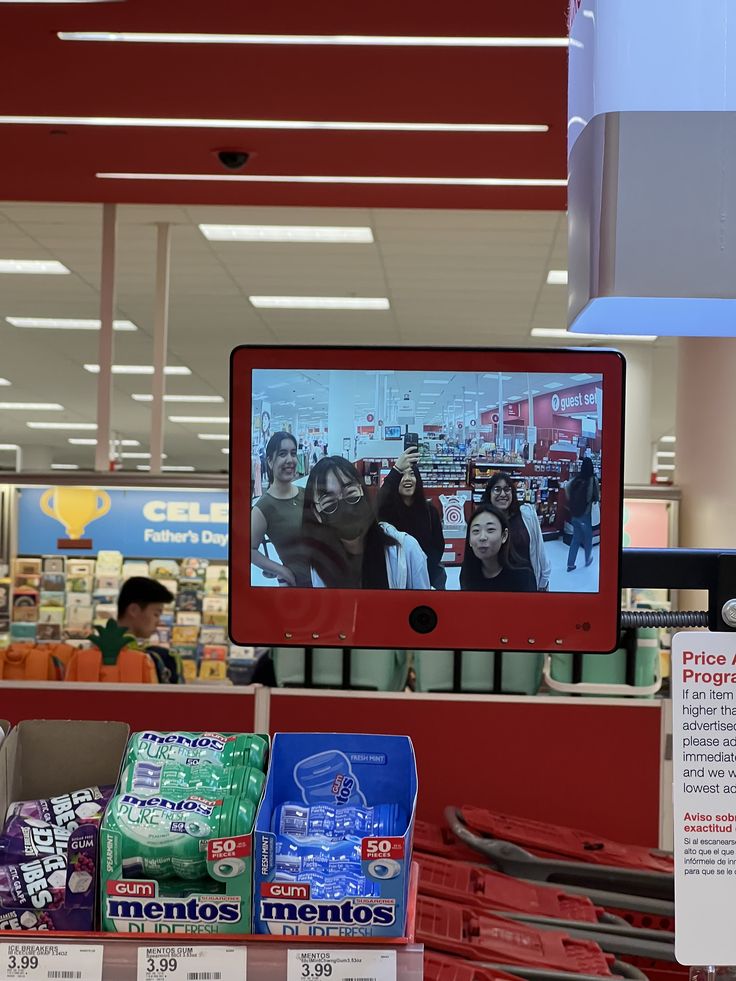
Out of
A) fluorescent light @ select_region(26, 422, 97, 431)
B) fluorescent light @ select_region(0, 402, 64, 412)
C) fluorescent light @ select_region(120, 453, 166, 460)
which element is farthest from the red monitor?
fluorescent light @ select_region(120, 453, 166, 460)

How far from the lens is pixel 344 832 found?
148 cm

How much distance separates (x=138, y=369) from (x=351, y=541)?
12872mm

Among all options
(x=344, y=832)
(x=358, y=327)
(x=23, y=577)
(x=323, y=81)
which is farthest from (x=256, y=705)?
→ (x=358, y=327)

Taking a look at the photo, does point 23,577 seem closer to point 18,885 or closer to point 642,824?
point 642,824

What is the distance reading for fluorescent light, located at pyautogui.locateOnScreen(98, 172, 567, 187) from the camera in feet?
18.4

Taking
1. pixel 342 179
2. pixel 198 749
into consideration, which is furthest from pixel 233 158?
pixel 198 749

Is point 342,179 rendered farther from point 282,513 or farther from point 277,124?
point 282,513

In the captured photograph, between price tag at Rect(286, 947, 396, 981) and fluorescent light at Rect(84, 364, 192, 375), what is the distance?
494 inches

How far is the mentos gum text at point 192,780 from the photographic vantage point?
1.46 meters

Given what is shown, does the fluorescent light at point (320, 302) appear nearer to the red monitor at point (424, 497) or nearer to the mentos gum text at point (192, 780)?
the mentos gum text at point (192, 780)

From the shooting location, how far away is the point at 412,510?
1.28 metres

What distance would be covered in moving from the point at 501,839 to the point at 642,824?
106 cm

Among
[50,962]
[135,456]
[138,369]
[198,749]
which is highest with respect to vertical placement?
[138,369]

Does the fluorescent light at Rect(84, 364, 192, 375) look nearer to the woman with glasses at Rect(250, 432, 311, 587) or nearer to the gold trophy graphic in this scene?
the gold trophy graphic
